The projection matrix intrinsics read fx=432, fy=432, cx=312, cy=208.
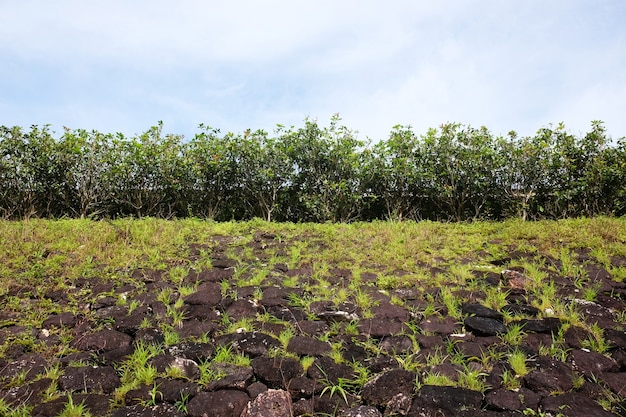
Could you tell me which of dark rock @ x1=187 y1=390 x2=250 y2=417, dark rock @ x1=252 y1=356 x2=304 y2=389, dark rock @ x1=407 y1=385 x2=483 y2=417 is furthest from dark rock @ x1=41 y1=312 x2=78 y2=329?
dark rock @ x1=407 y1=385 x2=483 y2=417

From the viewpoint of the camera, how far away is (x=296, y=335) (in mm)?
5348

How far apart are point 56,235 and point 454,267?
311 inches


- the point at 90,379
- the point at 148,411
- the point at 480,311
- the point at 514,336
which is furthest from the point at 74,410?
the point at 480,311

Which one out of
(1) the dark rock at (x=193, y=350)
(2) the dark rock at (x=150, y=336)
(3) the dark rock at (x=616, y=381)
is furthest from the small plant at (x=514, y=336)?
(2) the dark rock at (x=150, y=336)

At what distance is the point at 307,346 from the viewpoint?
4988 millimetres

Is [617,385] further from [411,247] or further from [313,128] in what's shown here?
[313,128]

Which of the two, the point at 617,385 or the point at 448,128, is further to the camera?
the point at 448,128

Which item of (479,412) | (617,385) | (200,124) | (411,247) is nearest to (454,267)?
(411,247)

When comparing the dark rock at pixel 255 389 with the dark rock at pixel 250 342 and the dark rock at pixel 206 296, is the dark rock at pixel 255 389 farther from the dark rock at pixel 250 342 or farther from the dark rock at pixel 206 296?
the dark rock at pixel 206 296

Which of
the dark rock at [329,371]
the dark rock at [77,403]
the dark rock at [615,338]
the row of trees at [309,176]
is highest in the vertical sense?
the row of trees at [309,176]

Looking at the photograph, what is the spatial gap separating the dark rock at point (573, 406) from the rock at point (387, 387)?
1.20 meters

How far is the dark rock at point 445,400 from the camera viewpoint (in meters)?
3.86

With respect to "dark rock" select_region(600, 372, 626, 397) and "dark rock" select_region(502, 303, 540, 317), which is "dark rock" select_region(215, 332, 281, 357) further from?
"dark rock" select_region(600, 372, 626, 397)

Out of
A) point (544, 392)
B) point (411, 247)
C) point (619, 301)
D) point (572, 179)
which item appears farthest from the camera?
point (572, 179)
